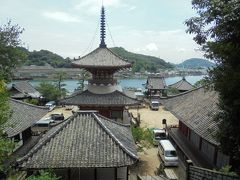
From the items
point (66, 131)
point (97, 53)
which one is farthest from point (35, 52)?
point (66, 131)

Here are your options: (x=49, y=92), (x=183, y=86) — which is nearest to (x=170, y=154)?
(x=183, y=86)

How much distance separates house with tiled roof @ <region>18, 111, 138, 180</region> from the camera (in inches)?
669

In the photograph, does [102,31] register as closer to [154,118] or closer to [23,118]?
[23,118]

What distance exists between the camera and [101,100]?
29.8 m

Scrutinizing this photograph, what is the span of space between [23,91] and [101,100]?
3731 cm

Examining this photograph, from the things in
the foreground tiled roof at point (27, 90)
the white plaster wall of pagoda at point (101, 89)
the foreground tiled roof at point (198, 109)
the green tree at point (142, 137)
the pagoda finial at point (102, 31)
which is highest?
the pagoda finial at point (102, 31)

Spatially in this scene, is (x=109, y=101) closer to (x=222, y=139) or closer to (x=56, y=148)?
(x=56, y=148)

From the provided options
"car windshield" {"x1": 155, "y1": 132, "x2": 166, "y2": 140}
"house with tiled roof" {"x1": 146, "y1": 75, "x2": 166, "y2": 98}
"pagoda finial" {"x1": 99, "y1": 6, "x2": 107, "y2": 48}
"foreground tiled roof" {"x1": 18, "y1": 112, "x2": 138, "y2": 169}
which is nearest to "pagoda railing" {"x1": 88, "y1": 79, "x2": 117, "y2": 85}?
"pagoda finial" {"x1": 99, "y1": 6, "x2": 107, "y2": 48}

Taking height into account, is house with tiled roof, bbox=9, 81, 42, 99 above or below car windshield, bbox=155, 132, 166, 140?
above

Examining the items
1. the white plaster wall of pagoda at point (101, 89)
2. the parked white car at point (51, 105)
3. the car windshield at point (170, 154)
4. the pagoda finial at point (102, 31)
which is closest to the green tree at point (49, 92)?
the parked white car at point (51, 105)

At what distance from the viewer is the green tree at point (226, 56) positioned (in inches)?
467

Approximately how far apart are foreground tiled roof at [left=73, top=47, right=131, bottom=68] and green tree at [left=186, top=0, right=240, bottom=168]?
55.5ft

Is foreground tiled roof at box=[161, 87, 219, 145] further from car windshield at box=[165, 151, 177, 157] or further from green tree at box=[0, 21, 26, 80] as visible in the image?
green tree at box=[0, 21, 26, 80]

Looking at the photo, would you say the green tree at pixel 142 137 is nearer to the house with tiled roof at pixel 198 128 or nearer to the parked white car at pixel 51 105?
the house with tiled roof at pixel 198 128
